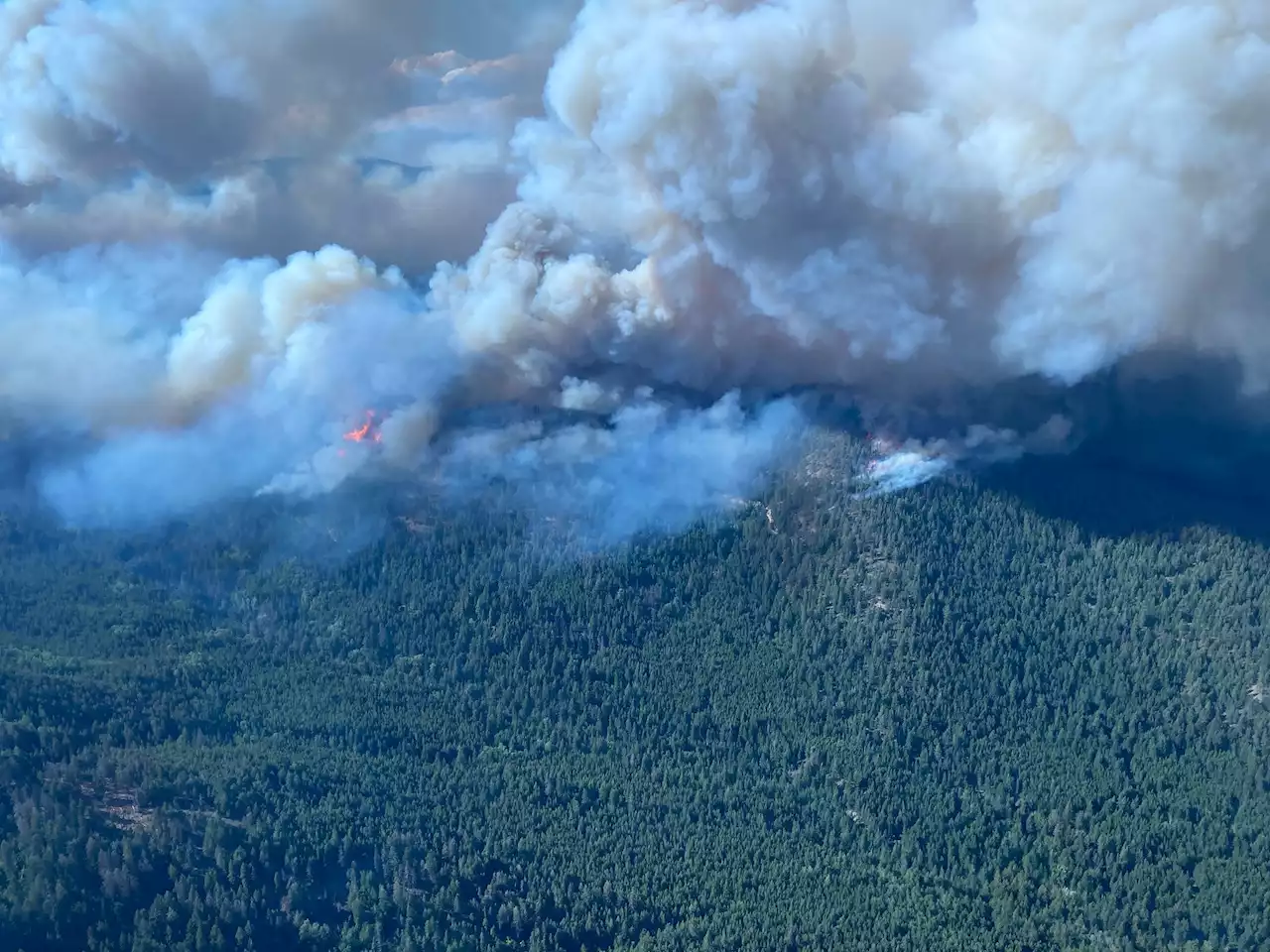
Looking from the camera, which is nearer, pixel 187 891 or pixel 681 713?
pixel 187 891

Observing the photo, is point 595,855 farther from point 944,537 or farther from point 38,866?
point 944,537

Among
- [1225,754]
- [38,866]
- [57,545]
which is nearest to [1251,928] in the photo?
[1225,754]

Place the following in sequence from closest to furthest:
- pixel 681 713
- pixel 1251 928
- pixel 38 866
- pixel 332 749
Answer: pixel 38 866
pixel 1251 928
pixel 332 749
pixel 681 713

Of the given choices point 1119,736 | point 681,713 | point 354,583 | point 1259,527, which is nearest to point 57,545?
point 354,583

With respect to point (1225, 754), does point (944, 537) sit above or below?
above

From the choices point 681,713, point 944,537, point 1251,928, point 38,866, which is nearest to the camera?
point 38,866

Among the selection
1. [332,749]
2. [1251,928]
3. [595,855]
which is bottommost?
[1251,928]
